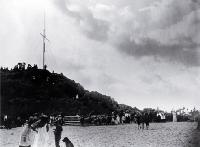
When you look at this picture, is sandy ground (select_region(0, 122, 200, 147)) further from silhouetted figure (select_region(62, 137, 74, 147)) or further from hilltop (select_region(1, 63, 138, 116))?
hilltop (select_region(1, 63, 138, 116))

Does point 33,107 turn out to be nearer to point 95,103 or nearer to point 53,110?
point 53,110

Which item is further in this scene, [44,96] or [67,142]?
[44,96]

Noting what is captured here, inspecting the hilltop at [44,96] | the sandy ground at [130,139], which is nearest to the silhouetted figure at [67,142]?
the sandy ground at [130,139]

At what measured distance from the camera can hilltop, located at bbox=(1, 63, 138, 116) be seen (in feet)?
218

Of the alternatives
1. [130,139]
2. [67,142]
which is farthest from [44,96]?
[67,142]

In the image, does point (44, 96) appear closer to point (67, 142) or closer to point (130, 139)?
point (130, 139)

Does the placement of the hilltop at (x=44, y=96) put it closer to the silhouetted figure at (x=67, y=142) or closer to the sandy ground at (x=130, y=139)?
the sandy ground at (x=130, y=139)

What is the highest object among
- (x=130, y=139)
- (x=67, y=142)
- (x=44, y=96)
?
(x=44, y=96)

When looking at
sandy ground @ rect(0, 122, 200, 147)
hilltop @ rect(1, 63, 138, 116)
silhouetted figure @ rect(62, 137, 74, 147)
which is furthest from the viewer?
hilltop @ rect(1, 63, 138, 116)

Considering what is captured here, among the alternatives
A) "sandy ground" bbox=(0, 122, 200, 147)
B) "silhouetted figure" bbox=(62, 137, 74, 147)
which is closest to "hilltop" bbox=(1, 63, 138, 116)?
"sandy ground" bbox=(0, 122, 200, 147)

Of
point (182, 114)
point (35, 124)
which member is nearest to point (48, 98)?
point (182, 114)

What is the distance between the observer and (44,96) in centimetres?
7456

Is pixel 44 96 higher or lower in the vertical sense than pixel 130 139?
higher

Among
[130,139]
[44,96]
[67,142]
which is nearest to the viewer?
[67,142]
